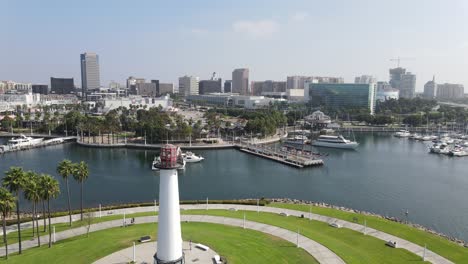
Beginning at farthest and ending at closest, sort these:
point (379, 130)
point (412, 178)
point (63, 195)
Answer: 1. point (379, 130)
2. point (412, 178)
3. point (63, 195)

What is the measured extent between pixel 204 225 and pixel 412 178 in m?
67.2

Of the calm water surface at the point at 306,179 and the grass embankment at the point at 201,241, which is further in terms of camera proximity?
the calm water surface at the point at 306,179

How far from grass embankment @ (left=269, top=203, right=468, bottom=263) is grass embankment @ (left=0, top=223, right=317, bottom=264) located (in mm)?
13702

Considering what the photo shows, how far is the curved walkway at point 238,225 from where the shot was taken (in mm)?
38844

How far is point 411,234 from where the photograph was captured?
4478 cm

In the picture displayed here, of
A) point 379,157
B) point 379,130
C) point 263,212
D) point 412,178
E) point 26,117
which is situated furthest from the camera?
point 379,130

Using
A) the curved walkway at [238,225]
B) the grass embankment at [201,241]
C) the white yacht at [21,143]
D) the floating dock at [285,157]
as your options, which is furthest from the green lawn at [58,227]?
the white yacht at [21,143]

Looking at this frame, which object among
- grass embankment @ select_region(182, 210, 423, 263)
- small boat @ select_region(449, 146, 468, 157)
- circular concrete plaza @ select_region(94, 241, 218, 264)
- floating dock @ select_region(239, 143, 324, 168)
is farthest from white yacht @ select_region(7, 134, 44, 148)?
small boat @ select_region(449, 146, 468, 157)

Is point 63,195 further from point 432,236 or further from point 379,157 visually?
point 379,157

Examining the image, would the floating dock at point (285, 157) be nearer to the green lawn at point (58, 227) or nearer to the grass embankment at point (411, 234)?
the grass embankment at point (411, 234)

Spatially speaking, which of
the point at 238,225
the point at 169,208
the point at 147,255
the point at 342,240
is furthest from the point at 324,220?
the point at 169,208

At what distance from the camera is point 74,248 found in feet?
130

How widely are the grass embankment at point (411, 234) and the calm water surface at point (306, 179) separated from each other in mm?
14444

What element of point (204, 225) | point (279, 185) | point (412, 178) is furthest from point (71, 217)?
point (412, 178)
